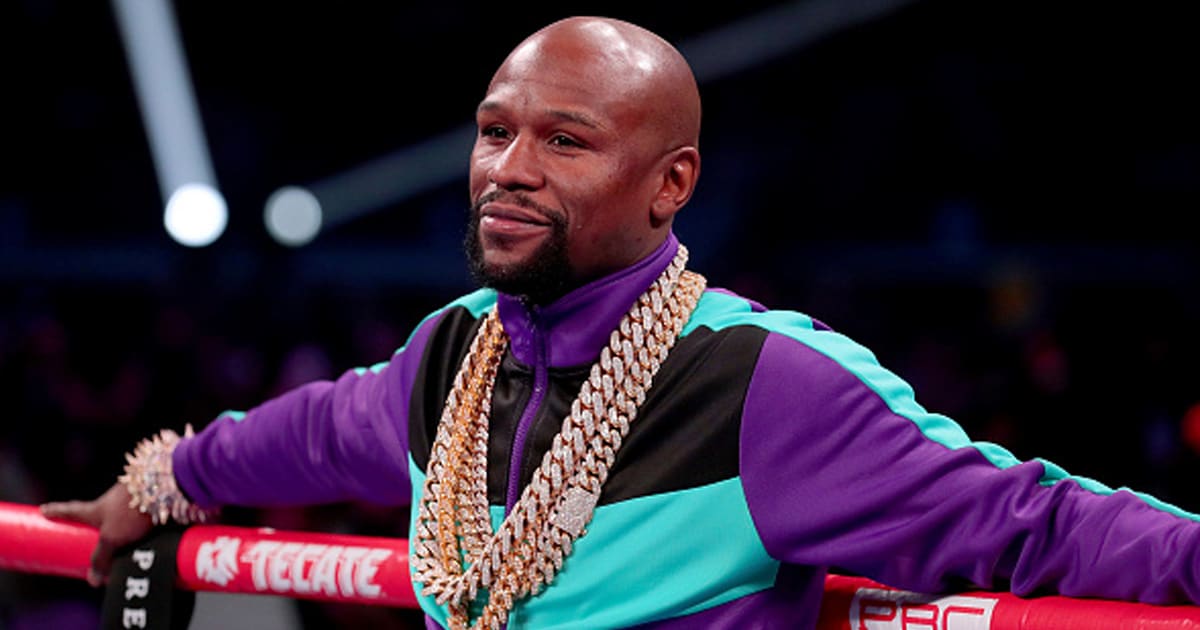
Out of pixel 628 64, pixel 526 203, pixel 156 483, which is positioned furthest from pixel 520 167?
pixel 156 483

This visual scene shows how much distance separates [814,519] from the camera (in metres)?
1.20

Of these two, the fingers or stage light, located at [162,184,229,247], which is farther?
stage light, located at [162,184,229,247]

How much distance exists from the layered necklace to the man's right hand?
0.56 meters

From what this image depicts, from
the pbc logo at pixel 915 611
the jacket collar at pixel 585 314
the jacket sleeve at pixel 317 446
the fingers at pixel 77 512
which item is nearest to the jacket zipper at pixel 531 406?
the jacket collar at pixel 585 314

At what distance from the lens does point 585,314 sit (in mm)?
1365

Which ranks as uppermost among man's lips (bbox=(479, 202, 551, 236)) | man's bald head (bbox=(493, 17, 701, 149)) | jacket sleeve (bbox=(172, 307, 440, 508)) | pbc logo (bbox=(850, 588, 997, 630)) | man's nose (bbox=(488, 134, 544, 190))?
man's bald head (bbox=(493, 17, 701, 149))

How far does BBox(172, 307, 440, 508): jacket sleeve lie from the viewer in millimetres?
1597

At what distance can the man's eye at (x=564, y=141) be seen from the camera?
4.32 ft

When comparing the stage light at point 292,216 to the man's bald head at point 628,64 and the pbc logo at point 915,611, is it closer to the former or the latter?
the man's bald head at point 628,64

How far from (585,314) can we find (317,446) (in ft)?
1.59

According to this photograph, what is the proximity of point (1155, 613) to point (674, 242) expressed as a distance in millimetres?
615

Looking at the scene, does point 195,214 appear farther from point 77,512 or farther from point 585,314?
point 585,314

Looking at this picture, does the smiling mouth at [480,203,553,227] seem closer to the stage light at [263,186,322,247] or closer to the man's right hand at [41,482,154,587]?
the man's right hand at [41,482,154,587]

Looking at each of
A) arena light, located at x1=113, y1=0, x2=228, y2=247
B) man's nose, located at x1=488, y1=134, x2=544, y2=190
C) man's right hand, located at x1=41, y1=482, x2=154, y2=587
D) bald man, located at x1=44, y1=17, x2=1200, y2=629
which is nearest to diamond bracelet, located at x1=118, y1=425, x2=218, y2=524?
man's right hand, located at x1=41, y1=482, x2=154, y2=587
